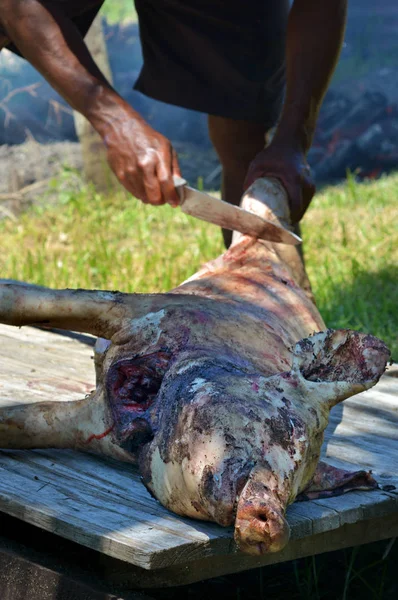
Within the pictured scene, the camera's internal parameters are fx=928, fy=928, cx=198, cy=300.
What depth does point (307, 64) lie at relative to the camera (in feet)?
13.0

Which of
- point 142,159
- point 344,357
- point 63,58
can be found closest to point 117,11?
point 63,58

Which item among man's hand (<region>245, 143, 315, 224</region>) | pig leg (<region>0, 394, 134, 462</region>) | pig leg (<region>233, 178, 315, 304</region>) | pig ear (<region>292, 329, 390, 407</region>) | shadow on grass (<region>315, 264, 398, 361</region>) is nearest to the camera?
pig ear (<region>292, 329, 390, 407</region>)

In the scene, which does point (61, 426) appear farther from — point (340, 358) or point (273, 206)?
point (273, 206)

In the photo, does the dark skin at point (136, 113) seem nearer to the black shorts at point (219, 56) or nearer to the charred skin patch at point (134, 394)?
the black shorts at point (219, 56)

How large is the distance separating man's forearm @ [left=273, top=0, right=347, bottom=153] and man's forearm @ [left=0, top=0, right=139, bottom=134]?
0.83 meters

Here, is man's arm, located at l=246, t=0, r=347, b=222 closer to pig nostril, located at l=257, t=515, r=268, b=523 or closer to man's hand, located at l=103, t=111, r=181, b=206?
man's hand, located at l=103, t=111, r=181, b=206

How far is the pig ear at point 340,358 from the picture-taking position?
2232 millimetres

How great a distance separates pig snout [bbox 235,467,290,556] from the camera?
1806 mm

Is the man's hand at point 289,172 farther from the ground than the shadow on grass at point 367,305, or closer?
farther from the ground

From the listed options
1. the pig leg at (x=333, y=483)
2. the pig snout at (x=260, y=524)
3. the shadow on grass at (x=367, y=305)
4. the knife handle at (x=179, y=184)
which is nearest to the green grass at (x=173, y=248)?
the shadow on grass at (x=367, y=305)

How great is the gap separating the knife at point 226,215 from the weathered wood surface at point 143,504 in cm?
71

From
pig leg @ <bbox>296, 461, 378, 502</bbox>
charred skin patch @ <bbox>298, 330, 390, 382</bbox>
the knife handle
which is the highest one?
the knife handle

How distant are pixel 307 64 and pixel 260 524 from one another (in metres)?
2.61

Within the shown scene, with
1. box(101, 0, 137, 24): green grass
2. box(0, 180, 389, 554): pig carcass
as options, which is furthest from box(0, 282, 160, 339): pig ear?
box(101, 0, 137, 24): green grass
